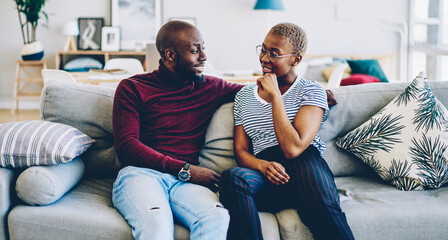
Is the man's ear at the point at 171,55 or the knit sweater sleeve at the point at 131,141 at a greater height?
the man's ear at the point at 171,55

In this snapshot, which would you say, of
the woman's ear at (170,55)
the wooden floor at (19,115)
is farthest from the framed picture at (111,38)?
the woman's ear at (170,55)

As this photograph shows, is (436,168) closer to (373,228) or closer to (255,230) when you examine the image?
(373,228)

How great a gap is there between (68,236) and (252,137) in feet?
2.62

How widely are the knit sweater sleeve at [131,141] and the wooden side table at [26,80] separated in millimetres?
4396

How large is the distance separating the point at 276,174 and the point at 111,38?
4.71 meters

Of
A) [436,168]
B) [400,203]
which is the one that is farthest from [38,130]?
[436,168]

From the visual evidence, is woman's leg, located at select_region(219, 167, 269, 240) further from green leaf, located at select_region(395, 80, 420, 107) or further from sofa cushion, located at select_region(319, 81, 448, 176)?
green leaf, located at select_region(395, 80, 420, 107)

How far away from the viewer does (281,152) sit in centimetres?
178

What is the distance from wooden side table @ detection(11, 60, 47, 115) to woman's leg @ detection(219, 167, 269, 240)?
4.77m

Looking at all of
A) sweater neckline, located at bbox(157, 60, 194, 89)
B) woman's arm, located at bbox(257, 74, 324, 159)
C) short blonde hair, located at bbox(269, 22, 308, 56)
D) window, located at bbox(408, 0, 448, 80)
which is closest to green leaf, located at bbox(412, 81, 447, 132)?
woman's arm, located at bbox(257, 74, 324, 159)

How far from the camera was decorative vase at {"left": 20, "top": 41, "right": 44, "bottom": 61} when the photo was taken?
18.4ft

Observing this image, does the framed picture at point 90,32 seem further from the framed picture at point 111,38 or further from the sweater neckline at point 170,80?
the sweater neckline at point 170,80

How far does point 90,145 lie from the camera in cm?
190

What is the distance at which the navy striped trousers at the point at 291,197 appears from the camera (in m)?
1.52
